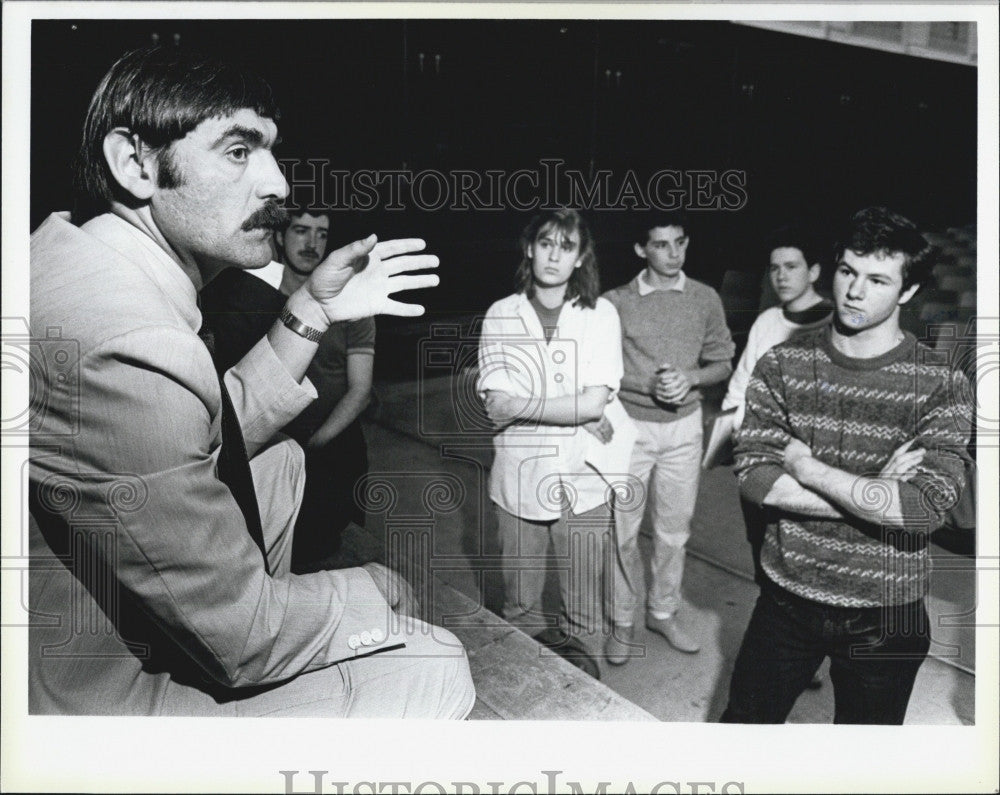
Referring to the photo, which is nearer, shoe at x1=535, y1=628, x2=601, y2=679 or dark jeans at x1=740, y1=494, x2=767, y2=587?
dark jeans at x1=740, y1=494, x2=767, y2=587

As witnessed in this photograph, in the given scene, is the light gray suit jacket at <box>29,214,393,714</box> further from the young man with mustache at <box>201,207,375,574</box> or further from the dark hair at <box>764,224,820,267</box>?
the dark hair at <box>764,224,820,267</box>

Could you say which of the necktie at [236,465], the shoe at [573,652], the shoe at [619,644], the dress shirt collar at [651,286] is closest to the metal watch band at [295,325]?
the necktie at [236,465]

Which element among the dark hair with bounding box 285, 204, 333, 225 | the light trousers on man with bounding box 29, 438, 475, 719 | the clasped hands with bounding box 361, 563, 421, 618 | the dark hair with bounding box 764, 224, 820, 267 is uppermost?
the dark hair with bounding box 285, 204, 333, 225

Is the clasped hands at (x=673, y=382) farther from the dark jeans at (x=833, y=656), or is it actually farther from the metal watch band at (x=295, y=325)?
the metal watch band at (x=295, y=325)

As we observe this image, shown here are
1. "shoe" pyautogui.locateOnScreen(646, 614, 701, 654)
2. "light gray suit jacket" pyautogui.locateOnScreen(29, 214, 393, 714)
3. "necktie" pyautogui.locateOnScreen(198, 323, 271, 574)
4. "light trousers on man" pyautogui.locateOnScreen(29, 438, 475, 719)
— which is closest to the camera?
"light gray suit jacket" pyautogui.locateOnScreen(29, 214, 393, 714)

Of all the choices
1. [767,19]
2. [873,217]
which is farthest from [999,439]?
[767,19]

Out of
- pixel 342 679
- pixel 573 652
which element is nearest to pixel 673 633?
pixel 573 652

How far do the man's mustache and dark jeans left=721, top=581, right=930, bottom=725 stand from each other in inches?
60.5

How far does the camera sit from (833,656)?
8.12 feet

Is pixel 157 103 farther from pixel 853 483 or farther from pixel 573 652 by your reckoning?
pixel 853 483

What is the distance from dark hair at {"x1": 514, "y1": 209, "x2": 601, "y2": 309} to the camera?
8.11 ft

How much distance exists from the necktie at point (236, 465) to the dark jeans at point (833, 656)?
1.26m

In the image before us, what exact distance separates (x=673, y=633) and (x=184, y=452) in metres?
1.33

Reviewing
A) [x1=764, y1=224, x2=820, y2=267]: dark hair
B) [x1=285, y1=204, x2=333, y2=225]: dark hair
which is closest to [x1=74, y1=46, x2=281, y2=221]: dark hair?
[x1=285, y1=204, x2=333, y2=225]: dark hair
